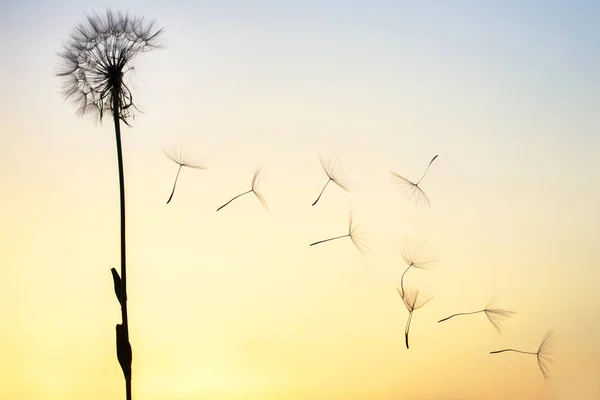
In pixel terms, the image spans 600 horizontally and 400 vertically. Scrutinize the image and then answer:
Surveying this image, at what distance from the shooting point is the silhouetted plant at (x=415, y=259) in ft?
4.27

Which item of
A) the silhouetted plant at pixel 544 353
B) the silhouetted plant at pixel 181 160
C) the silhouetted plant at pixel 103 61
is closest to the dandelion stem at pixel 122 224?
the silhouetted plant at pixel 103 61

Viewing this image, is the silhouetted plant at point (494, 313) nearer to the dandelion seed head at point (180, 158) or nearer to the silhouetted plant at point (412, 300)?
the silhouetted plant at point (412, 300)

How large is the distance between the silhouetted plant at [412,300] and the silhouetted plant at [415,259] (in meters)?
0.01

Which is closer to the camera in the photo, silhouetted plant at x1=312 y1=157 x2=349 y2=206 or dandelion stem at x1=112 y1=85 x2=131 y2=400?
dandelion stem at x1=112 y1=85 x2=131 y2=400

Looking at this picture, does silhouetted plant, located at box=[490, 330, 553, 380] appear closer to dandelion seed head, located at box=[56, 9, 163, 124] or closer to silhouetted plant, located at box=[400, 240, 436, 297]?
silhouetted plant, located at box=[400, 240, 436, 297]

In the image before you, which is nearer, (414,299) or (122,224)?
(122,224)

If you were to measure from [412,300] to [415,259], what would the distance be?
0.07 meters

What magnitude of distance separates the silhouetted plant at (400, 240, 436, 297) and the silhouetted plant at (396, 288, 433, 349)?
1 centimetres

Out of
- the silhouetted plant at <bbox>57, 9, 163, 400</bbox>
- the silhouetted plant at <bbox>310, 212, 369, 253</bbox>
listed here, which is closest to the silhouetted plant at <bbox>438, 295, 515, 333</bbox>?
the silhouetted plant at <bbox>310, 212, 369, 253</bbox>

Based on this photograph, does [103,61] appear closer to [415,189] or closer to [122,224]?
[122,224]

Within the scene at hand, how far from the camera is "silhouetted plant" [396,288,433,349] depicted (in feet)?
4.25

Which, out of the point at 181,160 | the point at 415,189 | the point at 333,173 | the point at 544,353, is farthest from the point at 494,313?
the point at 181,160

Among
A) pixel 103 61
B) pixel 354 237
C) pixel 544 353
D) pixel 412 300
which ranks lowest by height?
pixel 544 353

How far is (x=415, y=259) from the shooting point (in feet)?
4.28
